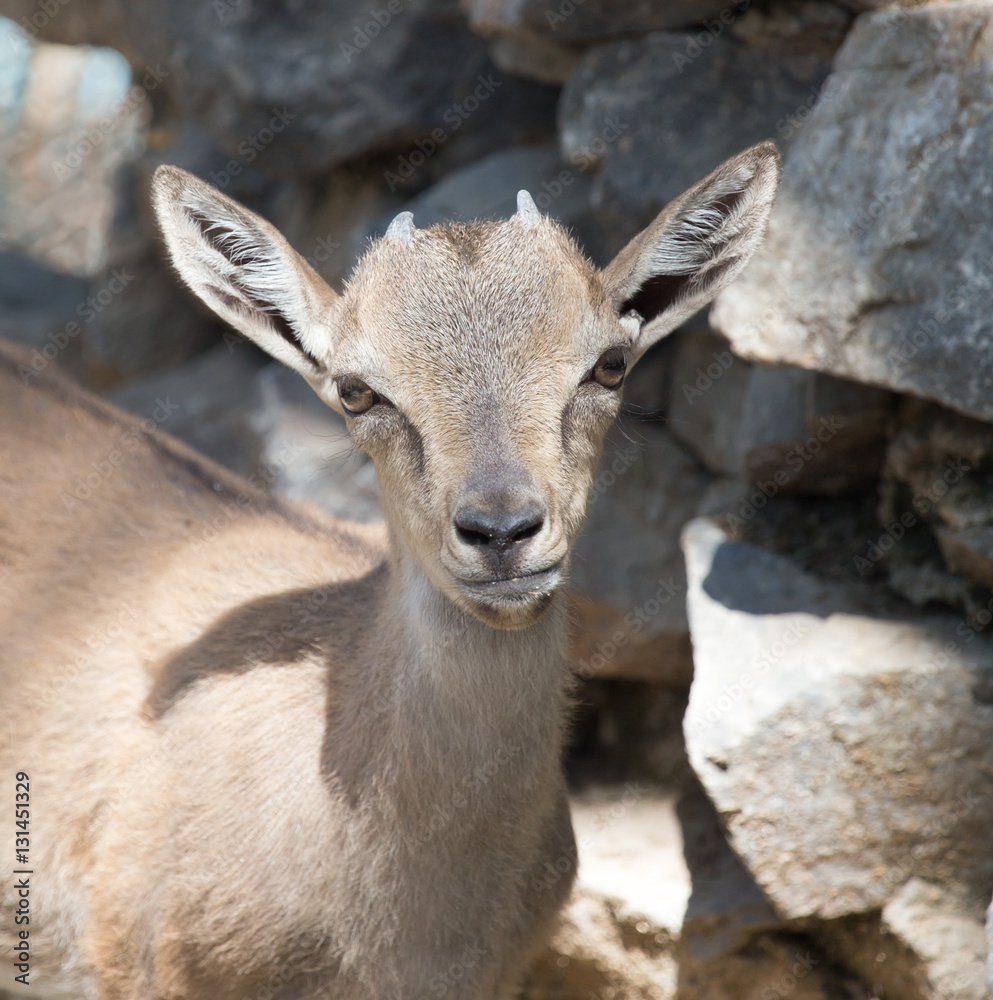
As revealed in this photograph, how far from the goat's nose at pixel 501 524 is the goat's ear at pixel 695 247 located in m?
1.05

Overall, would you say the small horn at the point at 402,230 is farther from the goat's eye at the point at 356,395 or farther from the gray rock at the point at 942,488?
the gray rock at the point at 942,488

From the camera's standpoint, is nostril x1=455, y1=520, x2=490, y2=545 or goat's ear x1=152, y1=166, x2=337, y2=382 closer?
nostril x1=455, y1=520, x2=490, y2=545

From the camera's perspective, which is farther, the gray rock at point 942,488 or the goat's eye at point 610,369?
the gray rock at point 942,488

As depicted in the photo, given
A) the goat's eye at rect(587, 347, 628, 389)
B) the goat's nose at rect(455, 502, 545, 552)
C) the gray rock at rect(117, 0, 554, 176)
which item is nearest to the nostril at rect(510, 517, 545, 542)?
the goat's nose at rect(455, 502, 545, 552)

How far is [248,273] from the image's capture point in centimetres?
386

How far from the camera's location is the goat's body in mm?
3668

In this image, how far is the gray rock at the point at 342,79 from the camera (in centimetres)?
670

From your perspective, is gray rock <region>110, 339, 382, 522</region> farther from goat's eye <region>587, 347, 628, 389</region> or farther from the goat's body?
goat's eye <region>587, 347, 628, 389</region>

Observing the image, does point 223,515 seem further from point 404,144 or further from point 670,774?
point 404,144

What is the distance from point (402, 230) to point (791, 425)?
A: 2064mm

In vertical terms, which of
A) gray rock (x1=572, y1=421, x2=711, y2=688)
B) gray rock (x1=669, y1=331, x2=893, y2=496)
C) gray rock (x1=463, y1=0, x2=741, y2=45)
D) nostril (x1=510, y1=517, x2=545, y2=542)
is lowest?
gray rock (x1=572, y1=421, x2=711, y2=688)

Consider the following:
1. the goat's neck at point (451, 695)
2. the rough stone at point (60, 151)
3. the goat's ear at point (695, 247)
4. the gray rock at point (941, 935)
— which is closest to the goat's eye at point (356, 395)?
the goat's neck at point (451, 695)

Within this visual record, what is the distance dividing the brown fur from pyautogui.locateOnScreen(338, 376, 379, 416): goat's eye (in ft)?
0.13

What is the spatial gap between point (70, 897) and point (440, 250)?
2.58 metres
